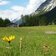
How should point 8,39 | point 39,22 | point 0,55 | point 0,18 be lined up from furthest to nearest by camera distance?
1. point 39,22
2. point 0,18
3. point 0,55
4. point 8,39

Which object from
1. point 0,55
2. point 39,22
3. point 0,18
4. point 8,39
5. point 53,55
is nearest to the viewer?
point 8,39

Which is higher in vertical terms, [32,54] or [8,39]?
[8,39]

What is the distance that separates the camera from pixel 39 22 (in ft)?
559

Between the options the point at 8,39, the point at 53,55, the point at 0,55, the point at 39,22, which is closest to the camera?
the point at 8,39

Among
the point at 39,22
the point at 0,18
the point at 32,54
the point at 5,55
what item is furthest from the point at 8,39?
the point at 39,22

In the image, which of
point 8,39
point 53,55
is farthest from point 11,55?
point 53,55

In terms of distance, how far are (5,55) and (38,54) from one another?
135cm

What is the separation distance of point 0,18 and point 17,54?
13397 centimetres

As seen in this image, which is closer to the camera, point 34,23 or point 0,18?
point 0,18

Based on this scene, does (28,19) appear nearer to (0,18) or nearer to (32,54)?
(0,18)

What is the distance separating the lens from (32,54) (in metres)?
10.1

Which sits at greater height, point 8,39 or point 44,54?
point 8,39

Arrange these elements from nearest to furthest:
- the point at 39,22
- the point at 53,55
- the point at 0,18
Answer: the point at 53,55, the point at 0,18, the point at 39,22

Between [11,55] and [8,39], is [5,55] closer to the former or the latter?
[11,55]
